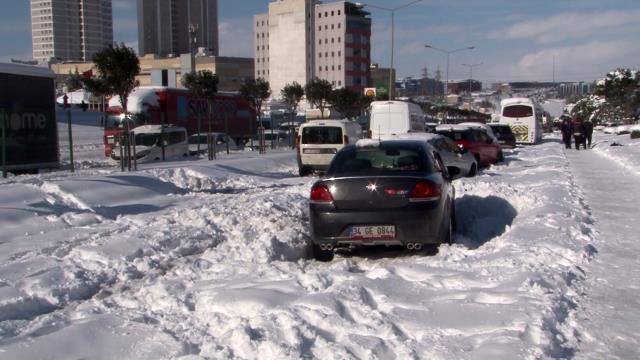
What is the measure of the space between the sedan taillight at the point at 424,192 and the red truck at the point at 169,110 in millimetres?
22114

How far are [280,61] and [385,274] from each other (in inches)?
5163

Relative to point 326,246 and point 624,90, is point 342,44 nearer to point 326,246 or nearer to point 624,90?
point 624,90

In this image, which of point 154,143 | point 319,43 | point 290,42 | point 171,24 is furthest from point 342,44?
point 154,143

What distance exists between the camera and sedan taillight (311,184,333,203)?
7777mm

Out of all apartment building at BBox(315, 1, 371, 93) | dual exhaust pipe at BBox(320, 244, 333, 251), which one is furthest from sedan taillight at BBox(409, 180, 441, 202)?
apartment building at BBox(315, 1, 371, 93)

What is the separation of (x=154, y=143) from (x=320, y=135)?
9.34m

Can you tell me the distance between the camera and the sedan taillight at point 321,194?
7.78 meters

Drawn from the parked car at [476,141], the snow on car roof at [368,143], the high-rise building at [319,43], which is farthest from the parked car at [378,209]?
the high-rise building at [319,43]

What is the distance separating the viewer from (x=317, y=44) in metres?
131

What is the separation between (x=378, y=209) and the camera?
7566mm

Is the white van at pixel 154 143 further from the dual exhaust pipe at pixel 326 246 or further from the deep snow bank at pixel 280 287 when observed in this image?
the dual exhaust pipe at pixel 326 246

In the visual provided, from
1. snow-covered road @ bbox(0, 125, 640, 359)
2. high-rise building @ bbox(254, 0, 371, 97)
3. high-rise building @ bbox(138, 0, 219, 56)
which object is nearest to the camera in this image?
snow-covered road @ bbox(0, 125, 640, 359)

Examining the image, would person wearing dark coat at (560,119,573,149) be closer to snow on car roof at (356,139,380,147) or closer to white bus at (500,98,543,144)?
white bus at (500,98,543,144)

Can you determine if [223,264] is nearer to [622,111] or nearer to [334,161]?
[334,161]
